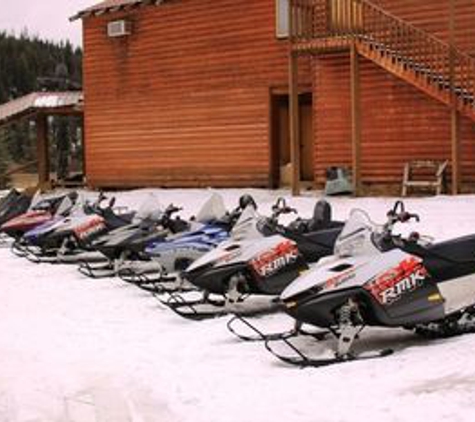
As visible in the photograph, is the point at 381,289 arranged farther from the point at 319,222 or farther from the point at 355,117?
the point at 355,117

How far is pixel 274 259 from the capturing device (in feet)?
26.7

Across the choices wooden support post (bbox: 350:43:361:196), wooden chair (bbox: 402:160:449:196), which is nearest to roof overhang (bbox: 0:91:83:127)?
wooden support post (bbox: 350:43:361:196)

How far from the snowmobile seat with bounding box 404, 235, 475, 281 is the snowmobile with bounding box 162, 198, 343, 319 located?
1.67 m

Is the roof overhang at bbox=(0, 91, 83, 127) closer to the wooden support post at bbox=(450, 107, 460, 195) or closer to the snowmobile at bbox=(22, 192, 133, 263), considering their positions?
the wooden support post at bbox=(450, 107, 460, 195)

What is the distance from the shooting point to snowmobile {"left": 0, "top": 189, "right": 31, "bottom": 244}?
1691 centimetres

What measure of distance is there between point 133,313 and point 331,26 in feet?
39.6

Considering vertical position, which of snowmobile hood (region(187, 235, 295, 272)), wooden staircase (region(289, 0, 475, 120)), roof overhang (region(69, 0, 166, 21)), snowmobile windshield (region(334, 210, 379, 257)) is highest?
roof overhang (region(69, 0, 166, 21))

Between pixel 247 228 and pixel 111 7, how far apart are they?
1889 centimetres

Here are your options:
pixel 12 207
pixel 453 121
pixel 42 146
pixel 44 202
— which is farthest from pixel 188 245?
pixel 42 146

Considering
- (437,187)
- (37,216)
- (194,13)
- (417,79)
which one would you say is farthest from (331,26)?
(37,216)

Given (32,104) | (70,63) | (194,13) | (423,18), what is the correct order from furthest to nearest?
1. (70,63)
2. (32,104)
3. (194,13)
4. (423,18)

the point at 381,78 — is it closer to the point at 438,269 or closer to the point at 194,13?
the point at 194,13

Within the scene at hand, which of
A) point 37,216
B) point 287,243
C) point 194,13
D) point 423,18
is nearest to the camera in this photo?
point 287,243

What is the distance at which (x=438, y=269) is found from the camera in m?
6.68
